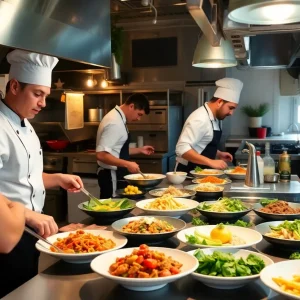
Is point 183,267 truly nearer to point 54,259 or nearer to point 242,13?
point 54,259

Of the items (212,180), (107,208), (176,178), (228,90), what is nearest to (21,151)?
(107,208)

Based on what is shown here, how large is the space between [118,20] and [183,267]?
539cm

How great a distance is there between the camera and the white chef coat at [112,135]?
12.8 ft

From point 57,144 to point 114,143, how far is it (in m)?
2.11

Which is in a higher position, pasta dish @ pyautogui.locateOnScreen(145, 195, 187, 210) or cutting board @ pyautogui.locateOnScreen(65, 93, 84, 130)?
cutting board @ pyautogui.locateOnScreen(65, 93, 84, 130)

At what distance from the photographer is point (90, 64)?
1521 millimetres

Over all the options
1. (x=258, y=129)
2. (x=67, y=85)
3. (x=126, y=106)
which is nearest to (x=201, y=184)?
(x=126, y=106)

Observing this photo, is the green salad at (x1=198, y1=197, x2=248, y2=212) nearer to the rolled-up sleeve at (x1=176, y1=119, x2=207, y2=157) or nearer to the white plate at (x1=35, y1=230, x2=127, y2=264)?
the white plate at (x1=35, y1=230, x2=127, y2=264)

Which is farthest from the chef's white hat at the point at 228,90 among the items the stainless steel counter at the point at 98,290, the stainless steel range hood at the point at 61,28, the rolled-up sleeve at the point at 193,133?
the stainless steel counter at the point at 98,290

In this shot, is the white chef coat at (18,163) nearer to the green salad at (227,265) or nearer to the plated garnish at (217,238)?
the plated garnish at (217,238)

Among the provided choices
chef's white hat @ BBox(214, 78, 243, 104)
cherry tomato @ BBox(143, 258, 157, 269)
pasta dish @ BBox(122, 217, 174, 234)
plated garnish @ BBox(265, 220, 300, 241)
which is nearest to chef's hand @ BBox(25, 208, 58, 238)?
pasta dish @ BBox(122, 217, 174, 234)

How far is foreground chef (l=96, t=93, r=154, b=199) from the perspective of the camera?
389 centimetres

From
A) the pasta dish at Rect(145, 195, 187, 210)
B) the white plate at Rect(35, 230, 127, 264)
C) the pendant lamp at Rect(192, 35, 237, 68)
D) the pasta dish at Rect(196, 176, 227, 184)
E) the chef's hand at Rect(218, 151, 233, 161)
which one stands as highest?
the pendant lamp at Rect(192, 35, 237, 68)

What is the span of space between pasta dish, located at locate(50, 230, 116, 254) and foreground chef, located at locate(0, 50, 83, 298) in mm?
362
